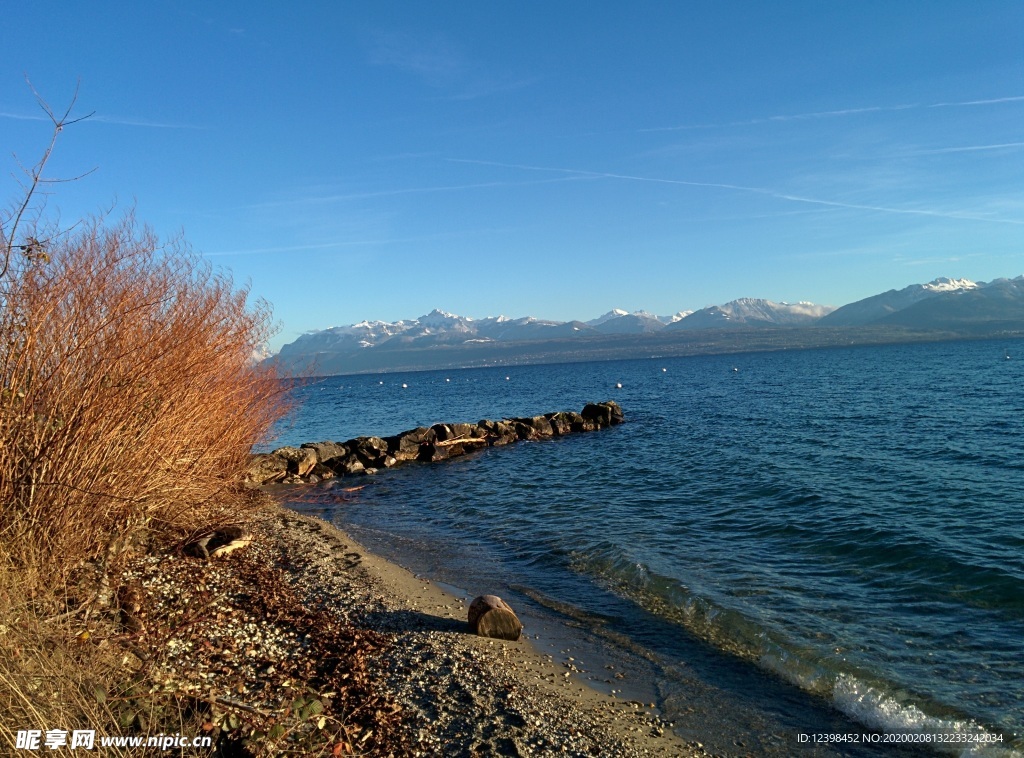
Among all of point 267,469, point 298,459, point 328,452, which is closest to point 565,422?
point 328,452

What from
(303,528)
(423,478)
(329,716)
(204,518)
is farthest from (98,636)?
(423,478)

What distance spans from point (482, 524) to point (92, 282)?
11.9 m

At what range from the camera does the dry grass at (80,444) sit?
5.42 m

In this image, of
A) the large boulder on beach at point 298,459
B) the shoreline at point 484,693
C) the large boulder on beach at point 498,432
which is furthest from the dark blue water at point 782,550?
the large boulder on beach at point 298,459

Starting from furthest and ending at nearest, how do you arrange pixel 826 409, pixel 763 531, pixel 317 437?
pixel 317 437, pixel 826 409, pixel 763 531

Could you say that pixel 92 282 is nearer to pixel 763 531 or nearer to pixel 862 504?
pixel 763 531

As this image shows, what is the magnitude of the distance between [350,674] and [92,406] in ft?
14.9

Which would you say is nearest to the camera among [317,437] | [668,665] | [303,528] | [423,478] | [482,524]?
[668,665]

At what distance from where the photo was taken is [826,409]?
40000mm

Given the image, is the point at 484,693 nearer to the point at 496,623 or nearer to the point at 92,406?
the point at 496,623

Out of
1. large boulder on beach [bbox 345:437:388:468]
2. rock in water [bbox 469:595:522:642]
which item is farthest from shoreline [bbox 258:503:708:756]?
large boulder on beach [bbox 345:437:388:468]

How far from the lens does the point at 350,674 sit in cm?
749

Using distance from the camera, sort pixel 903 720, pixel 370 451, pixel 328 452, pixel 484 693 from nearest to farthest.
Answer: pixel 903 720, pixel 484 693, pixel 328 452, pixel 370 451

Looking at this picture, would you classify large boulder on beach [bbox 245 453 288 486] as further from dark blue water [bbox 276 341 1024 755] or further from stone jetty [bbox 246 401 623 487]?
dark blue water [bbox 276 341 1024 755]
